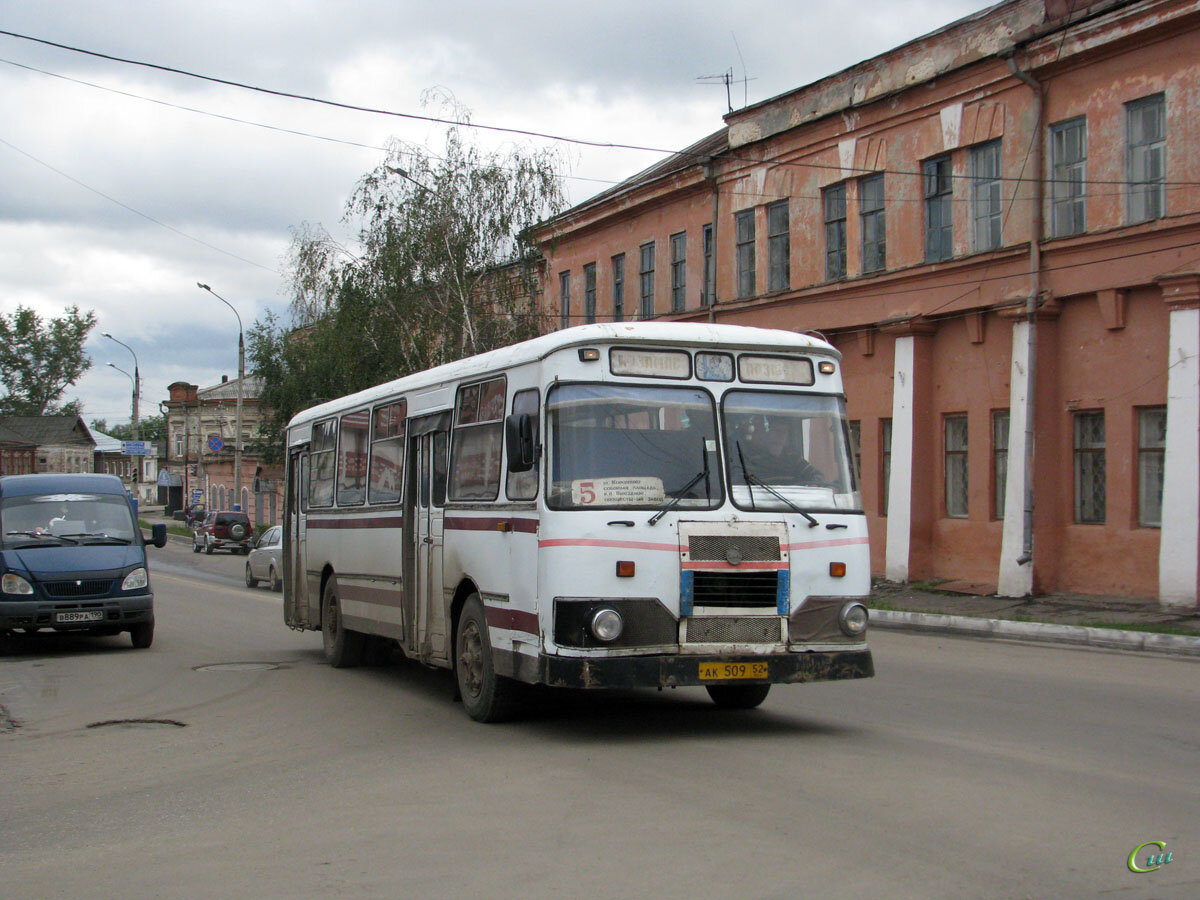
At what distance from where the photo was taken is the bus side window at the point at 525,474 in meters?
9.27

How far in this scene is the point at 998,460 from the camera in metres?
24.5

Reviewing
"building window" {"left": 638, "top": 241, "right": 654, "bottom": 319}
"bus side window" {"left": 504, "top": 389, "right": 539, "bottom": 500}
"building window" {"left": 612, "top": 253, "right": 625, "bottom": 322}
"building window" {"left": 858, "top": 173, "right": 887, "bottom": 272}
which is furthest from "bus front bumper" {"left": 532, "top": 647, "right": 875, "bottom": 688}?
"building window" {"left": 612, "top": 253, "right": 625, "bottom": 322}

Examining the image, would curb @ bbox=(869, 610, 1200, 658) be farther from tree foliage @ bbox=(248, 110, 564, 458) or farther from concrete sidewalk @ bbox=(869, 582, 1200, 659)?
tree foliage @ bbox=(248, 110, 564, 458)

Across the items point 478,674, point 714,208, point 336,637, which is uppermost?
point 714,208

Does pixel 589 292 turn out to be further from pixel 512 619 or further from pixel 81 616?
pixel 512 619

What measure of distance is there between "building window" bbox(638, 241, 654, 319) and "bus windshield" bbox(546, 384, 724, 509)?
26411 millimetres

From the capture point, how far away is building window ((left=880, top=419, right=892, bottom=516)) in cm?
2762

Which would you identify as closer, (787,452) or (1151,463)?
(787,452)

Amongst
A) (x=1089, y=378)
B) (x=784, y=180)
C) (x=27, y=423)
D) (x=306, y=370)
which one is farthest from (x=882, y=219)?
(x=27, y=423)

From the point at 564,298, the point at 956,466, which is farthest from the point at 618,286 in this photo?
the point at 956,466

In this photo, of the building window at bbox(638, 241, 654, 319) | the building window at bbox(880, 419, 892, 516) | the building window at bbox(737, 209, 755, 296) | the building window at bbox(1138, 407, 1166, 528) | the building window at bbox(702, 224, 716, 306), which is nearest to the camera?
the building window at bbox(1138, 407, 1166, 528)

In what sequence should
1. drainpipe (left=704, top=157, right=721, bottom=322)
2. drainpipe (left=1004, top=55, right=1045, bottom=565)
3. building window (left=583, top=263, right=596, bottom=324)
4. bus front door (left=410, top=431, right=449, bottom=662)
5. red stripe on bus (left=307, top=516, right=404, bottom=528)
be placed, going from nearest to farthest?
bus front door (left=410, top=431, right=449, bottom=662) < red stripe on bus (left=307, top=516, right=404, bottom=528) < drainpipe (left=1004, top=55, right=1045, bottom=565) < drainpipe (left=704, top=157, right=721, bottom=322) < building window (left=583, top=263, right=596, bottom=324)

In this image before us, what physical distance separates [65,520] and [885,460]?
16638 millimetres

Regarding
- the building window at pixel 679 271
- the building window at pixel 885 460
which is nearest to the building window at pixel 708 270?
the building window at pixel 679 271
